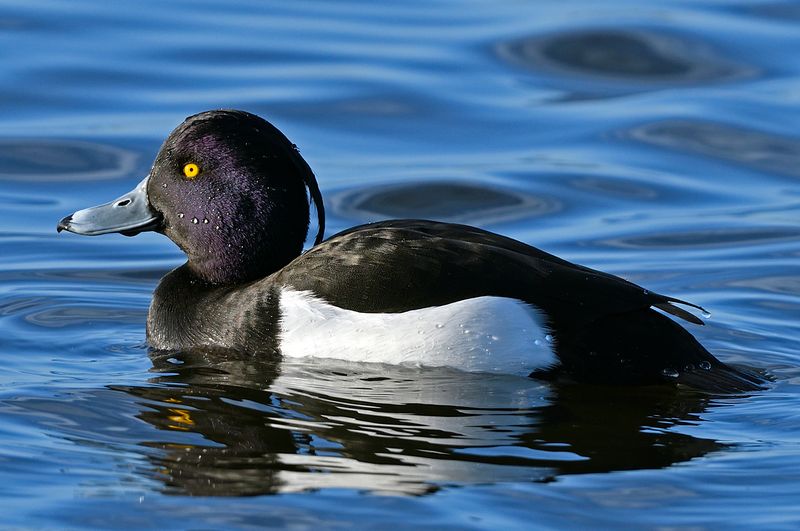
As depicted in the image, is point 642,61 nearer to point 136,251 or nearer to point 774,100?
point 774,100

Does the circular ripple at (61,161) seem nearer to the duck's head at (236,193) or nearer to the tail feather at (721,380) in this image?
the duck's head at (236,193)

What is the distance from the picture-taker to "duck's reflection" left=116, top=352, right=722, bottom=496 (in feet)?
16.4

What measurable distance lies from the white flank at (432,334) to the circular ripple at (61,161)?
14.1 feet

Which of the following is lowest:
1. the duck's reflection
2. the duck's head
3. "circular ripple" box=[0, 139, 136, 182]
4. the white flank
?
the duck's reflection

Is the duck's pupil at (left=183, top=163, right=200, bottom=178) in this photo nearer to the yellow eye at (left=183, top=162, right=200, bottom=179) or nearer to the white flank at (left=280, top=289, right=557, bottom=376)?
the yellow eye at (left=183, top=162, right=200, bottom=179)

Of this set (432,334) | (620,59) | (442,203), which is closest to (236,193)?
(432,334)

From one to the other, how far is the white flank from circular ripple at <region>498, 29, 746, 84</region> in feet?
21.9

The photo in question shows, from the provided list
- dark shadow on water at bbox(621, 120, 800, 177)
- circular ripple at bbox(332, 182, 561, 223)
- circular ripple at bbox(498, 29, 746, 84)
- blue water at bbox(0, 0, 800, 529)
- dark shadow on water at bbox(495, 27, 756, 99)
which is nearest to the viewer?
blue water at bbox(0, 0, 800, 529)

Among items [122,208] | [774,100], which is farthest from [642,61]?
[122,208]

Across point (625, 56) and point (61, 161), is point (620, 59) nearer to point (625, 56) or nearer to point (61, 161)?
point (625, 56)

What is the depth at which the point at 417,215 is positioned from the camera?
9633 mm

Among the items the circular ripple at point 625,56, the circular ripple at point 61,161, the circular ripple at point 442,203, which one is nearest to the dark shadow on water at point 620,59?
the circular ripple at point 625,56

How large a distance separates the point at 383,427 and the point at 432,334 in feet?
2.06

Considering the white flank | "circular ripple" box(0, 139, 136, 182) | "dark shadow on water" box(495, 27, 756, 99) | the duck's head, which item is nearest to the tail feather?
the white flank
